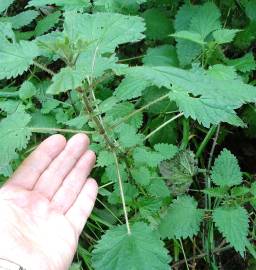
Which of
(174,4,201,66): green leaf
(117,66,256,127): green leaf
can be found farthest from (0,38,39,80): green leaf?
(174,4,201,66): green leaf

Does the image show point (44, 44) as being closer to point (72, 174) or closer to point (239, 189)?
point (72, 174)

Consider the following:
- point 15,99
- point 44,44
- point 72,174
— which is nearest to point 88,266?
point 72,174

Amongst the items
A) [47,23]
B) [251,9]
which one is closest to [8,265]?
[47,23]

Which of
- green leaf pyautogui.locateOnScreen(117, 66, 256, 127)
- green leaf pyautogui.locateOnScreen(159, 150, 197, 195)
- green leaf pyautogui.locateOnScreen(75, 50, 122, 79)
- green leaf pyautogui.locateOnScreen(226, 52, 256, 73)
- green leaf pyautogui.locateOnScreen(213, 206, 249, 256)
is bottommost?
green leaf pyautogui.locateOnScreen(159, 150, 197, 195)

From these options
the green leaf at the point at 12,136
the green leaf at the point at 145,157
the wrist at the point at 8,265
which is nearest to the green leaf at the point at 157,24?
the green leaf at the point at 145,157

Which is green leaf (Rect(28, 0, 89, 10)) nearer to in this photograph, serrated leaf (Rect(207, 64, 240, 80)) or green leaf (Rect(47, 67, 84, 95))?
serrated leaf (Rect(207, 64, 240, 80))

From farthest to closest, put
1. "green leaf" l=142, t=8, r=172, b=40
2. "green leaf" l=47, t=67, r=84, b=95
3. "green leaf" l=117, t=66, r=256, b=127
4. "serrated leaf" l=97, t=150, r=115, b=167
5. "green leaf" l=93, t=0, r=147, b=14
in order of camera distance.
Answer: "green leaf" l=142, t=8, r=172, b=40, "green leaf" l=93, t=0, r=147, b=14, "serrated leaf" l=97, t=150, r=115, b=167, "green leaf" l=117, t=66, r=256, b=127, "green leaf" l=47, t=67, r=84, b=95

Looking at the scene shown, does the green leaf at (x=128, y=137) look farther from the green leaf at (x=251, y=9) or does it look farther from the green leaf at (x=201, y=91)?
the green leaf at (x=251, y=9)
